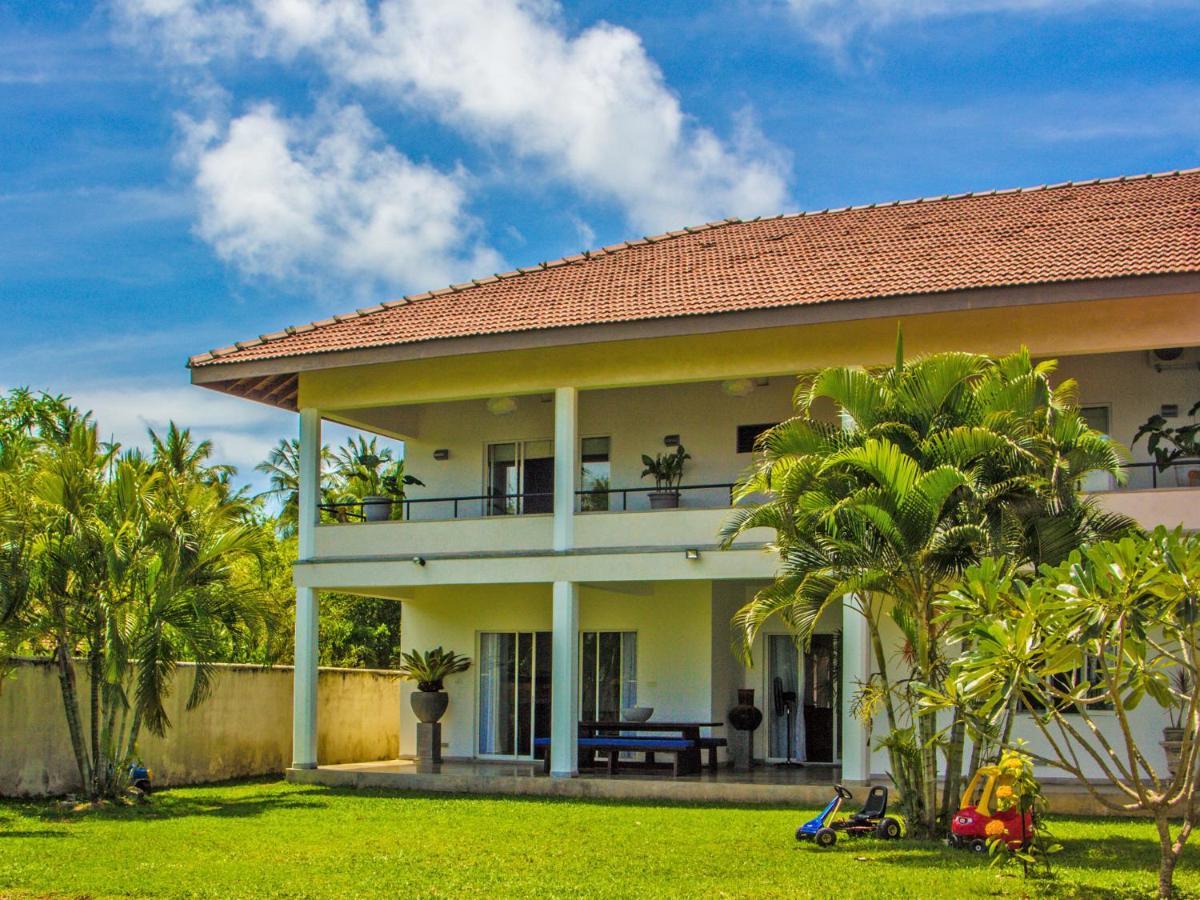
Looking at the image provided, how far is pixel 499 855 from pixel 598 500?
10.5 meters

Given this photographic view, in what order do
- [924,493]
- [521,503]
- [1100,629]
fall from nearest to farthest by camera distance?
[1100,629], [924,493], [521,503]

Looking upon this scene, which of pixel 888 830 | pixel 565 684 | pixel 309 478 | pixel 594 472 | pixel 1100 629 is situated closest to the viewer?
pixel 1100 629

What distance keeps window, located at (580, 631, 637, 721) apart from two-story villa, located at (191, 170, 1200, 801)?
0.04 metres

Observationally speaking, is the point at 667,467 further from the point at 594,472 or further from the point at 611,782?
the point at 611,782

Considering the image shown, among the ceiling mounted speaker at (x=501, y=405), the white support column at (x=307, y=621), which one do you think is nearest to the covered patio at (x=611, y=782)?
the white support column at (x=307, y=621)

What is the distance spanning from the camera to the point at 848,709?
18.4m

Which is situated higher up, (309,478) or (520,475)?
(520,475)

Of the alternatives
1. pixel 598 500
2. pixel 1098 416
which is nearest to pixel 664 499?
pixel 598 500

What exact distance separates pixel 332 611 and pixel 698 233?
1862cm

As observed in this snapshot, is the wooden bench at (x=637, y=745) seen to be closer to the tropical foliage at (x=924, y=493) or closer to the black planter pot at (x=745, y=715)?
the black planter pot at (x=745, y=715)

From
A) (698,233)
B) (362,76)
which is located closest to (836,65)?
(362,76)

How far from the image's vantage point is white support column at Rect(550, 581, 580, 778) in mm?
20266

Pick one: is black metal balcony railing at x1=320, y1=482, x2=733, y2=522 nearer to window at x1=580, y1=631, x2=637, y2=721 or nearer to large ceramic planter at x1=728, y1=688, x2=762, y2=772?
window at x1=580, y1=631, x2=637, y2=721

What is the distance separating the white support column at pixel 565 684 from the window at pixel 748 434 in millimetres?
3746
